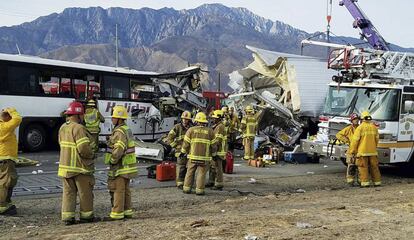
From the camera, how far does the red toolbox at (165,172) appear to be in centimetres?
1114

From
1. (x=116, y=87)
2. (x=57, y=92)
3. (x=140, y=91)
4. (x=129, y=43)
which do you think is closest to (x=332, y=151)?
(x=140, y=91)

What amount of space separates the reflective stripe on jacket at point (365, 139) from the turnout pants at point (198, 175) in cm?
375

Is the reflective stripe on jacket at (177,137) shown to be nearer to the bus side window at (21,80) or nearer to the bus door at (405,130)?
the bus door at (405,130)

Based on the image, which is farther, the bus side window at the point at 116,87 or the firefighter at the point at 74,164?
the bus side window at the point at 116,87

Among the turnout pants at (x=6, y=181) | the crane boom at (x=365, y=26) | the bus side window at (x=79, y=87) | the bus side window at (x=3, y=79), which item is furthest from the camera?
the crane boom at (x=365, y=26)

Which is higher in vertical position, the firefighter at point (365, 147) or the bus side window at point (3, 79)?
the bus side window at point (3, 79)

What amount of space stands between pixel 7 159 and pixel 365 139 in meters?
7.52

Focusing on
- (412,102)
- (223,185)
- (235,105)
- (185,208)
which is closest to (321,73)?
(235,105)

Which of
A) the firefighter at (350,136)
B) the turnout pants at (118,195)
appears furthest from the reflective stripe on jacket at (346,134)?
the turnout pants at (118,195)

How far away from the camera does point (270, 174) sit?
1309cm

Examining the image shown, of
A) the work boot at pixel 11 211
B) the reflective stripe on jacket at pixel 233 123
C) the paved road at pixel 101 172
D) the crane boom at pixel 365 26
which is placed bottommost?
the work boot at pixel 11 211

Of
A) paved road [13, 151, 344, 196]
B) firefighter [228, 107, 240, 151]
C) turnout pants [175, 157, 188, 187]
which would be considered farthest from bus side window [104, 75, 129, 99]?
turnout pants [175, 157, 188, 187]

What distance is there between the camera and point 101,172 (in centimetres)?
1232

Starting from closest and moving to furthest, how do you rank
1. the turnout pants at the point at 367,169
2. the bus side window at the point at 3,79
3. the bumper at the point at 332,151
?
1. the turnout pants at the point at 367,169
2. the bumper at the point at 332,151
3. the bus side window at the point at 3,79
